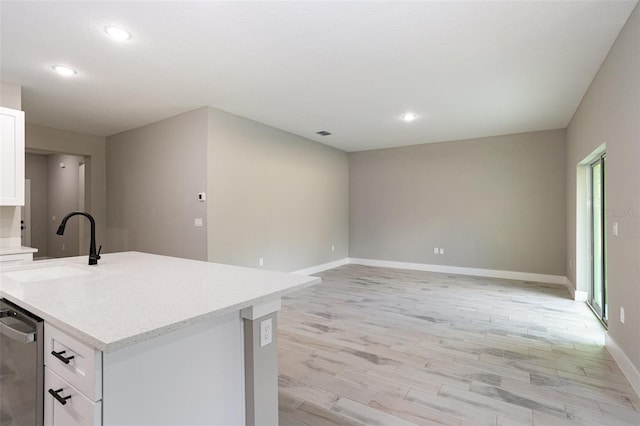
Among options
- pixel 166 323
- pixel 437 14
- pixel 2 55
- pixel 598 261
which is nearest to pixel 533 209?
pixel 598 261

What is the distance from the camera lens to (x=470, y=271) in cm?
640

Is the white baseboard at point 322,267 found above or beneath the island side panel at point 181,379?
beneath

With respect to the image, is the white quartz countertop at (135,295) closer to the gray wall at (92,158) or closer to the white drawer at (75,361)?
the white drawer at (75,361)

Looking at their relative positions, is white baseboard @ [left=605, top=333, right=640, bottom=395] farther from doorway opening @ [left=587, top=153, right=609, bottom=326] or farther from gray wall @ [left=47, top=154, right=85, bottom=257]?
gray wall @ [left=47, top=154, right=85, bottom=257]

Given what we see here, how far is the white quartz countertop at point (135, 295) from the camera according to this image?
1.03 meters

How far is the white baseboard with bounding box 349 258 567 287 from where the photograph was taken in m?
5.69

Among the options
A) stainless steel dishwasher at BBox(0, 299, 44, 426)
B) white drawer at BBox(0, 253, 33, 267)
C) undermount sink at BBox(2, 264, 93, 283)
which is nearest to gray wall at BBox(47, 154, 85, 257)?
white drawer at BBox(0, 253, 33, 267)

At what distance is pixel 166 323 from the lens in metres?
1.06

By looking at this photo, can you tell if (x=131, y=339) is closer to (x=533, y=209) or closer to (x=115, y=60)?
(x=115, y=60)

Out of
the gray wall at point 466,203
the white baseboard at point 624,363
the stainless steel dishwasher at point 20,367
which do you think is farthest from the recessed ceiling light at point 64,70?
the gray wall at point 466,203

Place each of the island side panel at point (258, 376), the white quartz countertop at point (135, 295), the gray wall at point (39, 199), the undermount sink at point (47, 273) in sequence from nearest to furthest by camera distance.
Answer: the white quartz countertop at point (135, 295) → the island side panel at point (258, 376) → the undermount sink at point (47, 273) → the gray wall at point (39, 199)

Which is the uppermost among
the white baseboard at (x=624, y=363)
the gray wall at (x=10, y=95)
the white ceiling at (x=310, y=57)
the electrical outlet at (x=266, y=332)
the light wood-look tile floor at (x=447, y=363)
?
the white ceiling at (x=310, y=57)

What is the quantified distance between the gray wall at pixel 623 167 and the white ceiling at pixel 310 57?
0.21m

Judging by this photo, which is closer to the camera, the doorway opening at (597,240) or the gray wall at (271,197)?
the doorway opening at (597,240)
